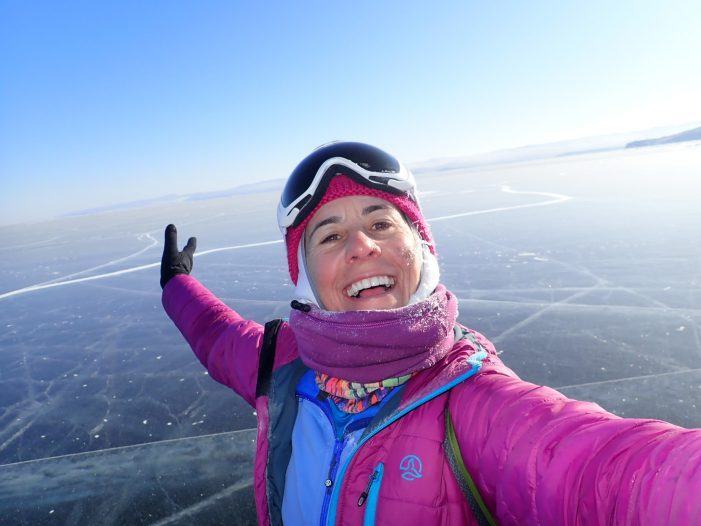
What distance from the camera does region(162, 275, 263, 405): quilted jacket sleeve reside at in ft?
5.34

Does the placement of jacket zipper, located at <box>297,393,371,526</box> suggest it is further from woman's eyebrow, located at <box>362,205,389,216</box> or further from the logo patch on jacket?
woman's eyebrow, located at <box>362,205,389,216</box>

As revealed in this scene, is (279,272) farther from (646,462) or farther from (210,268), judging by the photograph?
(646,462)

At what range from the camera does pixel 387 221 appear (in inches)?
55.9

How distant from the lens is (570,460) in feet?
2.41

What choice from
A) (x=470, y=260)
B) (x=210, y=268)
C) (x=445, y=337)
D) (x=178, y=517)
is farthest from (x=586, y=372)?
(x=210, y=268)

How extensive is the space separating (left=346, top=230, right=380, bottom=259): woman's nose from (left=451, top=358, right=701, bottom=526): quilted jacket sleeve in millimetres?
543

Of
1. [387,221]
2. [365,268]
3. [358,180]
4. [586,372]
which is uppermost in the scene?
[358,180]

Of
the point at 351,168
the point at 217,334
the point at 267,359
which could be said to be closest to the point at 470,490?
the point at 267,359

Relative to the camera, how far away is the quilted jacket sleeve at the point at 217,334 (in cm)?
163

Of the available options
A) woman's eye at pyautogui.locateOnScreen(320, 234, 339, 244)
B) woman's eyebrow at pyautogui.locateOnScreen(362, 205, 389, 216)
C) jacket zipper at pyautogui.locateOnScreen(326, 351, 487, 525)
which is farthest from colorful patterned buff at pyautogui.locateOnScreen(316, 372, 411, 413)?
woman's eyebrow at pyautogui.locateOnScreen(362, 205, 389, 216)

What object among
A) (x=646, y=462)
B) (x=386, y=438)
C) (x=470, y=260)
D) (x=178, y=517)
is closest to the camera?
(x=646, y=462)

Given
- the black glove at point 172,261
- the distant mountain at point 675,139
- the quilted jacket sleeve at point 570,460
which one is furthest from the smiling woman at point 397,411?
the distant mountain at point 675,139

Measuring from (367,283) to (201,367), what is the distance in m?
2.75

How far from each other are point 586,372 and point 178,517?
281cm
